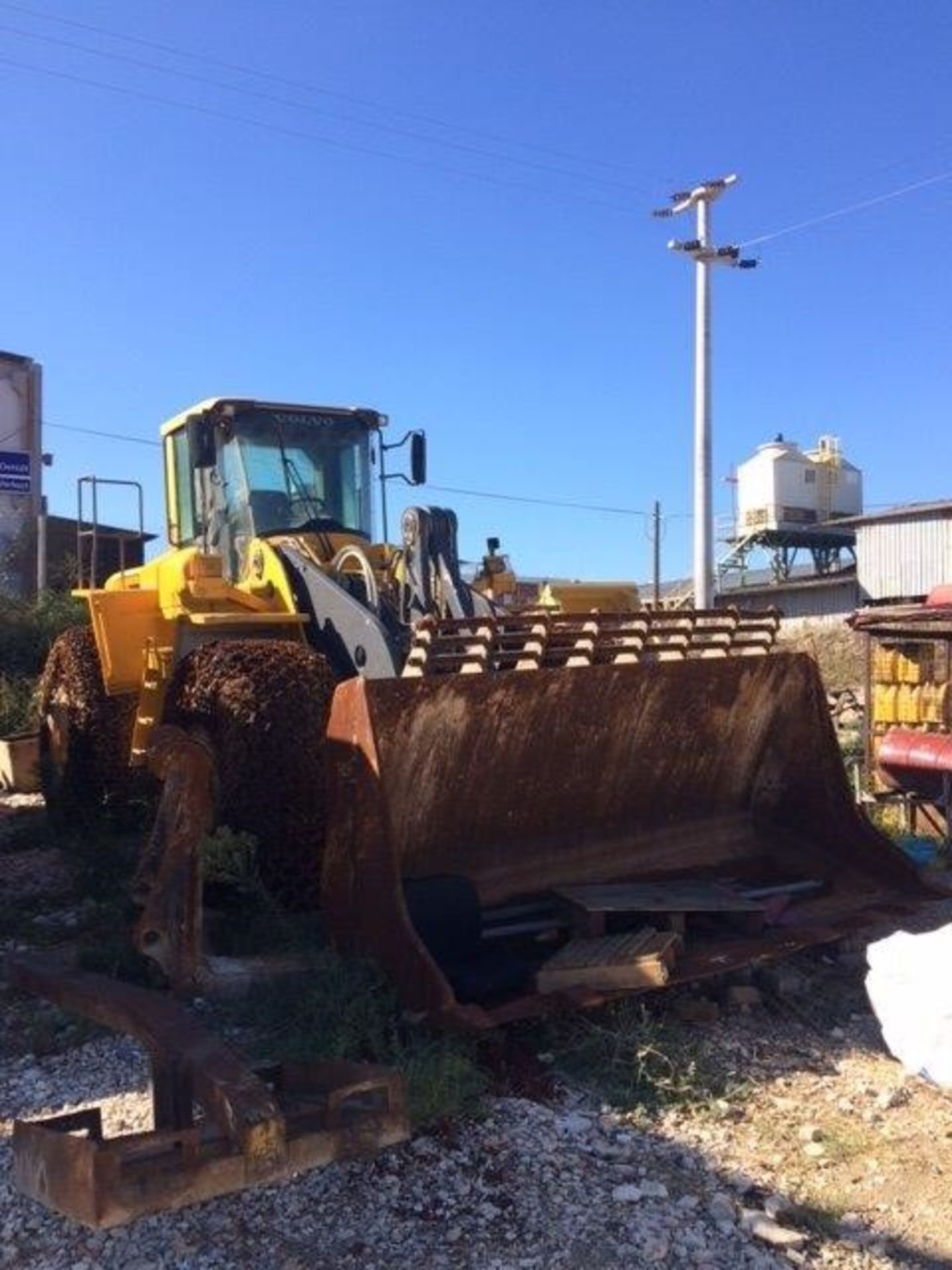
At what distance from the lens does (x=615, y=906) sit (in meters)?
5.36

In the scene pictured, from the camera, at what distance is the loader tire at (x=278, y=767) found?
18.1ft

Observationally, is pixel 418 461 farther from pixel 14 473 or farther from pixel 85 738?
pixel 14 473

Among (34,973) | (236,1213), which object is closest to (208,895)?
→ (34,973)

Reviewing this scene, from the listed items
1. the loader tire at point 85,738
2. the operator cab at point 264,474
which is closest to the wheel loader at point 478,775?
the operator cab at point 264,474

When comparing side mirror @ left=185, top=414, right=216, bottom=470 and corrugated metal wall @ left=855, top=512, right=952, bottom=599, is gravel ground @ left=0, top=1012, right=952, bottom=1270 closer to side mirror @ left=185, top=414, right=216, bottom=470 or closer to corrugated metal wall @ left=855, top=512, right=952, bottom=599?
side mirror @ left=185, top=414, right=216, bottom=470

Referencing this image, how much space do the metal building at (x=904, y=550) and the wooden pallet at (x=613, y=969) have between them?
105 feet

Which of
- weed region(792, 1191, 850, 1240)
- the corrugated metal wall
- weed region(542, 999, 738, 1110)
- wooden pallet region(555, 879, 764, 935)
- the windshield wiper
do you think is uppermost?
the corrugated metal wall

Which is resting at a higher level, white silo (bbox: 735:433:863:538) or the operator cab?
white silo (bbox: 735:433:863:538)

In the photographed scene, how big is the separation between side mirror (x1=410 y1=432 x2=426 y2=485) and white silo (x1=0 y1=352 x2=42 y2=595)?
16268 millimetres

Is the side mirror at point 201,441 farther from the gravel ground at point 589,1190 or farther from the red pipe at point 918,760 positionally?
the red pipe at point 918,760

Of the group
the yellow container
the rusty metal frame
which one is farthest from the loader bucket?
the yellow container

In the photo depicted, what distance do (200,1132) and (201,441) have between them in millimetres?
4988

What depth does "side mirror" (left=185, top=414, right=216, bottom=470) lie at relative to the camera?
24.7 feet

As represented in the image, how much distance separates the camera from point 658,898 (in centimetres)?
554
